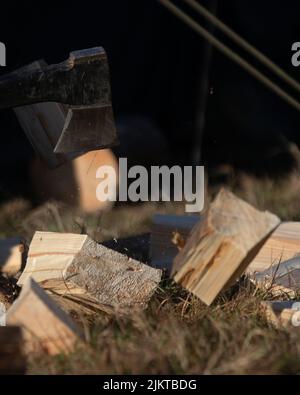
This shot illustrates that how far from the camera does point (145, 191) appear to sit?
18.0ft

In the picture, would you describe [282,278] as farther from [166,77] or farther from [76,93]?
[166,77]

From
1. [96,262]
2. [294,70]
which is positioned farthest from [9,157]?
[96,262]

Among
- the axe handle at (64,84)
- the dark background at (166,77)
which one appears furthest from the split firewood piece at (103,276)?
the dark background at (166,77)

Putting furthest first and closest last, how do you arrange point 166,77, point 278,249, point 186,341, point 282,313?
point 166,77, point 278,249, point 282,313, point 186,341

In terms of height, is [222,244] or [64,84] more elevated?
[64,84]

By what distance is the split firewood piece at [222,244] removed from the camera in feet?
8.05

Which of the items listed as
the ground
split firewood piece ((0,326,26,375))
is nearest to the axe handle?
the ground

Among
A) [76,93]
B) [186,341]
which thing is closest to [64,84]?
[76,93]

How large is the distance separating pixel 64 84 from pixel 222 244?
1247 millimetres

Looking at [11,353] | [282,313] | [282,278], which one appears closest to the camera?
[11,353]

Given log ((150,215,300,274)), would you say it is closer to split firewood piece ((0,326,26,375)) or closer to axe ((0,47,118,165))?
axe ((0,47,118,165))

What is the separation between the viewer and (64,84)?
3441mm

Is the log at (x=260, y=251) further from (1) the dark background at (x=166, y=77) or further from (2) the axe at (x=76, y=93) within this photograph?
(1) the dark background at (x=166, y=77)

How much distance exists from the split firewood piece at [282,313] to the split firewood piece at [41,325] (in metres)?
0.68
